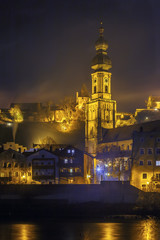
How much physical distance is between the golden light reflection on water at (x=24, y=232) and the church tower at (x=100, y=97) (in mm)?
67971

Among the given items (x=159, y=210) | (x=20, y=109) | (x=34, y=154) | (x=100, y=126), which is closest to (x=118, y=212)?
(x=159, y=210)

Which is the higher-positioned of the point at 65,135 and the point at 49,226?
the point at 65,135

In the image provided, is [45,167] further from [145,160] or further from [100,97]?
[100,97]

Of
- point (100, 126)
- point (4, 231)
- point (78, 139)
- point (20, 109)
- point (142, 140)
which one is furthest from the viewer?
point (20, 109)

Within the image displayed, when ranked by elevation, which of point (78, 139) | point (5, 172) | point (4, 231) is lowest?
point (4, 231)

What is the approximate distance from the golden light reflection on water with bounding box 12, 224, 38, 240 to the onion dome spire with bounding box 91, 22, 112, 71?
243ft

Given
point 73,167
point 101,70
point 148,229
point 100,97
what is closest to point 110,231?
point 148,229

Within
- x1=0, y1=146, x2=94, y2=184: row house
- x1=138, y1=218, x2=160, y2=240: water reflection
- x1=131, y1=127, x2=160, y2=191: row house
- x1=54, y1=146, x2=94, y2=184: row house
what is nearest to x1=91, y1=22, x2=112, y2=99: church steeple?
x1=54, y1=146, x2=94, y2=184: row house

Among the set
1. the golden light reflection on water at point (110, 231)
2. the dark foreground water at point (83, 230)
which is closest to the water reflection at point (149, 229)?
the dark foreground water at point (83, 230)

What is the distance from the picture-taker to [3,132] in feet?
493

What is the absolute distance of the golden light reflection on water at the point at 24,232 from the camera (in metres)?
61.6

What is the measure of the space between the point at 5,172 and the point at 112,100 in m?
49.4

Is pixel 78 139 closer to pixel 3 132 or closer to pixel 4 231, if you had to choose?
pixel 3 132

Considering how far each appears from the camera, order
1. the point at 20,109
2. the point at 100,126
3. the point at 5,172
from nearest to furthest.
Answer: the point at 5,172
the point at 100,126
the point at 20,109
